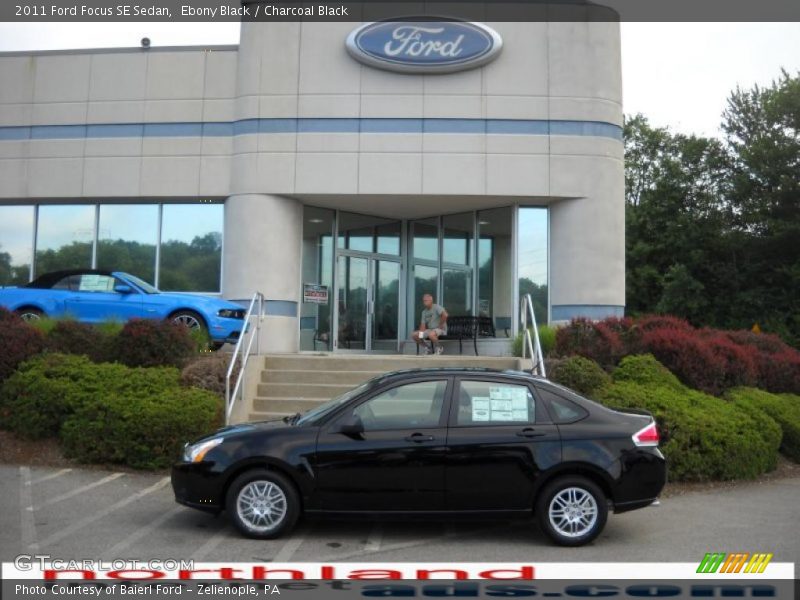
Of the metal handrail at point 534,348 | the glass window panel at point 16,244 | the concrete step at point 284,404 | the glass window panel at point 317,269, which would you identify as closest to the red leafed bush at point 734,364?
the metal handrail at point 534,348

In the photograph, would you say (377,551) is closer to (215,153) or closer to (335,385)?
(335,385)

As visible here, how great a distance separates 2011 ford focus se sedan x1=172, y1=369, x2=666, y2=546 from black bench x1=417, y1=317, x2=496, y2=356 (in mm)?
9634

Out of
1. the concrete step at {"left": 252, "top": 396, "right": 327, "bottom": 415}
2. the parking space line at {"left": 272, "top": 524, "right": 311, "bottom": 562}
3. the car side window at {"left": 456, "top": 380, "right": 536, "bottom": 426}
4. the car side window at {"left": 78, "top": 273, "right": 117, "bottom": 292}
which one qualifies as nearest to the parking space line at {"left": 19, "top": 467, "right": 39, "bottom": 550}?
the parking space line at {"left": 272, "top": 524, "right": 311, "bottom": 562}

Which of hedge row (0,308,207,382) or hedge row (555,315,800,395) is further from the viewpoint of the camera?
hedge row (555,315,800,395)

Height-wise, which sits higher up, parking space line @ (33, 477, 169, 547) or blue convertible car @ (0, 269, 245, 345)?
blue convertible car @ (0, 269, 245, 345)

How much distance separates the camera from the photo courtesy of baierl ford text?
6.76 meters

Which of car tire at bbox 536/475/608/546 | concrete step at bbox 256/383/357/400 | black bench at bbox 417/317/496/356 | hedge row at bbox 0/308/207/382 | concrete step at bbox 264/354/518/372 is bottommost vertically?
car tire at bbox 536/475/608/546

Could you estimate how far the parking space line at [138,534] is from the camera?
648 cm

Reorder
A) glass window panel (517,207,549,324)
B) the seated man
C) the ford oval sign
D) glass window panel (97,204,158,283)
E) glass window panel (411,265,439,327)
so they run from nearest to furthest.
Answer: the seated man, the ford oval sign, glass window panel (517,207,549,324), glass window panel (97,204,158,283), glass window panel (411,265,439,327)

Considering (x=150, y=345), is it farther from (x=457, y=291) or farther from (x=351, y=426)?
(x=457, y=291)

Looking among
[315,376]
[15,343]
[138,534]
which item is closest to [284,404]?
[315,376]

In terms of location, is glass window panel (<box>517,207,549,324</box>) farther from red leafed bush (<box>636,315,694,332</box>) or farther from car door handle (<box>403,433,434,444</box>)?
car door handle (<box>403,433,434,444</box>)

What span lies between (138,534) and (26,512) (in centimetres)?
151

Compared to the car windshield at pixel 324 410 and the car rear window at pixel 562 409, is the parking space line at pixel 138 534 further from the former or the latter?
the car rear window at pixel 562 409
